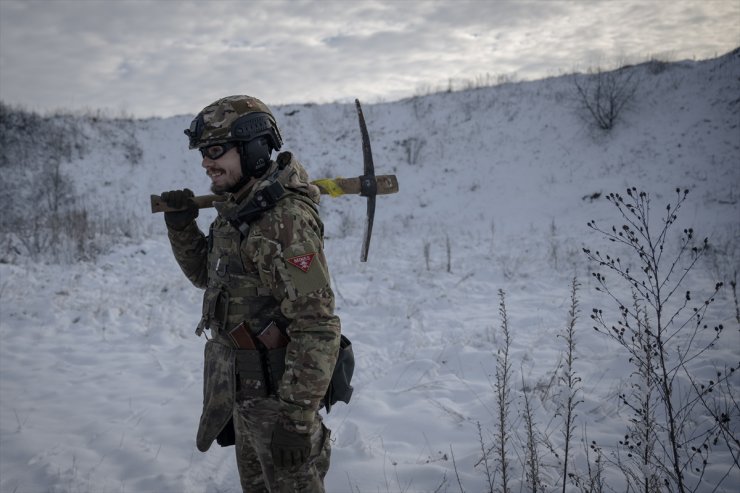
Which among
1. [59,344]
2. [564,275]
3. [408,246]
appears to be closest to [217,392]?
[59,344]

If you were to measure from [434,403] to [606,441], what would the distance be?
142cm

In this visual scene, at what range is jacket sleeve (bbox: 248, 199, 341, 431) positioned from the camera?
181 cm

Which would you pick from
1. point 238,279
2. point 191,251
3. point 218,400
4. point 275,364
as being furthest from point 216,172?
Answer: point 218,400

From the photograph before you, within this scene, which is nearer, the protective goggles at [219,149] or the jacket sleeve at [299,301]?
the jacket sleeve at [299,301]

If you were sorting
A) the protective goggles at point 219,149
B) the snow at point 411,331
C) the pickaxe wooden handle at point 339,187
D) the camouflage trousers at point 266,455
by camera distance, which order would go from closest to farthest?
the camouflage trousers at point 266,455 < the protective goggles at point 219,149 < the pickaxe wooden handle at point 339,187 < the snow at point 411,331

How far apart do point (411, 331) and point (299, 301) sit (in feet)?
13.9

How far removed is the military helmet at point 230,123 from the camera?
2.12 m

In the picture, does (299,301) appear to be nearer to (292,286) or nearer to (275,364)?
(292,286)

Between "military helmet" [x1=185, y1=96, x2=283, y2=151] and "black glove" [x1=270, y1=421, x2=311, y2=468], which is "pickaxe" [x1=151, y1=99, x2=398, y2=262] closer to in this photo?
"military helmet" [x1=185, y1=96, x2=283, y2=151]

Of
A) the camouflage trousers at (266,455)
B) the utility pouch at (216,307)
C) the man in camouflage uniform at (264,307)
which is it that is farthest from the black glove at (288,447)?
the utility pouch at (216,307)

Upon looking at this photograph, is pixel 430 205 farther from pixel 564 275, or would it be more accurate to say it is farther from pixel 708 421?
pixel 708 421

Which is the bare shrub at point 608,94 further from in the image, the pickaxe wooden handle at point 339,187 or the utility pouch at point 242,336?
the utility pouch at point 242,336

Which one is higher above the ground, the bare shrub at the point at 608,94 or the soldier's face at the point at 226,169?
the bare shrub at the point at 608,94

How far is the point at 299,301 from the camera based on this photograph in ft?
6.11
